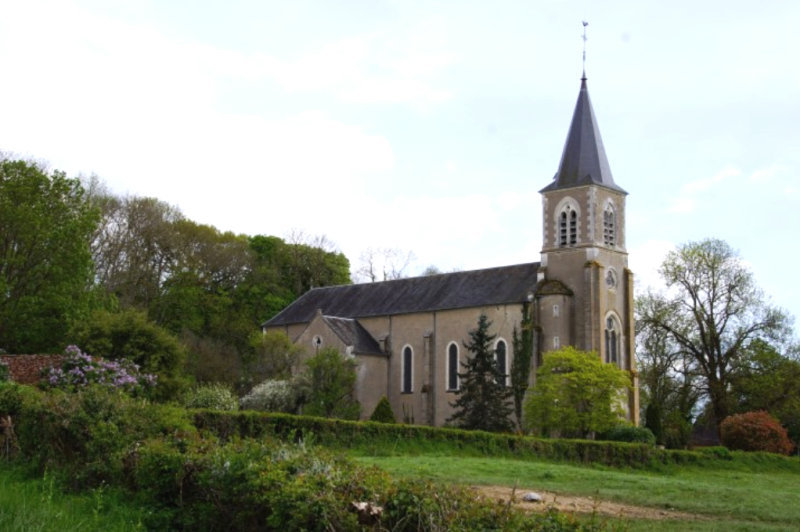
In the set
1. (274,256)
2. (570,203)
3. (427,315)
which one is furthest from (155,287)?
(570,203)

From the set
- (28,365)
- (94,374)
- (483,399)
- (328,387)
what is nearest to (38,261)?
(28,365)

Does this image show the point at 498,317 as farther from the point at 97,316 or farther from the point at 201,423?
the point at 201,423

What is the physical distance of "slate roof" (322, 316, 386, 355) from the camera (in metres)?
53.4

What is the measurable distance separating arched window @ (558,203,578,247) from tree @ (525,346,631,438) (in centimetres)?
947

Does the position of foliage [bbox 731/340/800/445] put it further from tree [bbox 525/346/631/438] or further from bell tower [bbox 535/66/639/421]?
tree [bbox 525/346/631/438]

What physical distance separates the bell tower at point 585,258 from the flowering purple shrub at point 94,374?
2378 cm

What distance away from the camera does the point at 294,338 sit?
60.2 m

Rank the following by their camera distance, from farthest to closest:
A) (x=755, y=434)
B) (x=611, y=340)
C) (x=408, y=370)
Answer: (x=408, y=370) < (x=611, y=340) < (x=755, y=434)

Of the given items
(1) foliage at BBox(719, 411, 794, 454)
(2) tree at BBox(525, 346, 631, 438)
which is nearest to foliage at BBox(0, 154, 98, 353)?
(2) tree at BBox(525, 346, 631, 438)

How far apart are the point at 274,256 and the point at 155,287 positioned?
12988 millimetres

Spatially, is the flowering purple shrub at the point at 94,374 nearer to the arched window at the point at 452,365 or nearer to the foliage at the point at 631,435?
the foliage at the point at 631,435

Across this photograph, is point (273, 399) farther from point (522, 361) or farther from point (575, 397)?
point (575, 397)

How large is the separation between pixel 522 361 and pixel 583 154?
1235 cm

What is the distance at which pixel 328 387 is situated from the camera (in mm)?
46750
